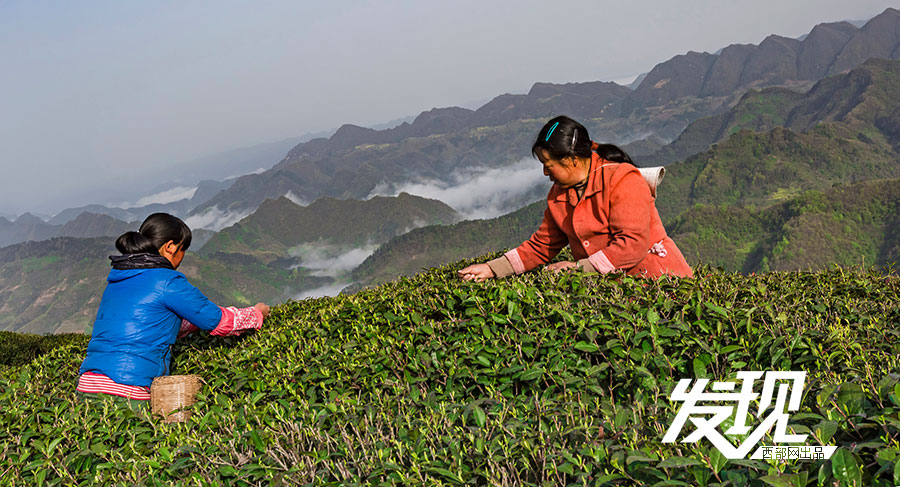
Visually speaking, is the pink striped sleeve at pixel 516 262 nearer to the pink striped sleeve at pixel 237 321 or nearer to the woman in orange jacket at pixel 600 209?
the woman in orange jacket at pixel 600 209

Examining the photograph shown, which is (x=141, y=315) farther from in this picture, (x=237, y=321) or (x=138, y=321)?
(x=237, y=321)

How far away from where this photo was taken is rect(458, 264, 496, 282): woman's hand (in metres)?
4.68

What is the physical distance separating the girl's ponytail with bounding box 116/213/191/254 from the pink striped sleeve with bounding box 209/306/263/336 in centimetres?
89

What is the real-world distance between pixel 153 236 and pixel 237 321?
4.04ft

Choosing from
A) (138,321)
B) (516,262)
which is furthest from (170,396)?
(516,262)

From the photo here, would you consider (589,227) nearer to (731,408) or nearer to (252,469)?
(731,408)

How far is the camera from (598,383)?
10.4 feet

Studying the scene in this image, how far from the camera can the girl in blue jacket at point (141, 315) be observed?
15.3 ft

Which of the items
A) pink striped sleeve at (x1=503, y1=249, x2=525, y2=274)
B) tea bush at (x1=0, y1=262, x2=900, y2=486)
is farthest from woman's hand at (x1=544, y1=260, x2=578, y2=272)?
pink striped sleeve at (x1=503, y1=249, x2=525, y2=274)

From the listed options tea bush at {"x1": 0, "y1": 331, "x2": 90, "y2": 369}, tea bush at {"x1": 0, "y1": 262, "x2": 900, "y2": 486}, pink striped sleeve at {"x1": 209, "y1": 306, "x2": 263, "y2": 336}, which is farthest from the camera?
tea bush at {"x1": 0, "y1": 331, "x2": 90, "y2": 369}

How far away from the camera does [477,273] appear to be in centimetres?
478

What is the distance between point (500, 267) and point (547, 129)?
1.42 meters

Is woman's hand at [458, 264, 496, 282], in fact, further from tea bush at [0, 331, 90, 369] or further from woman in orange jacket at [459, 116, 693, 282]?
tea bush at [0, 331, 90, 369]

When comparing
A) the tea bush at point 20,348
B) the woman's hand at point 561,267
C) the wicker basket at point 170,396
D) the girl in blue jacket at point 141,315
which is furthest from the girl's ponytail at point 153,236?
the tea bush at point 20,348
